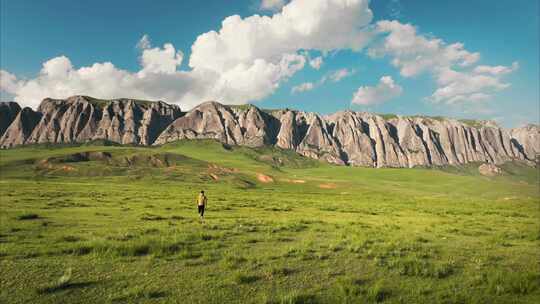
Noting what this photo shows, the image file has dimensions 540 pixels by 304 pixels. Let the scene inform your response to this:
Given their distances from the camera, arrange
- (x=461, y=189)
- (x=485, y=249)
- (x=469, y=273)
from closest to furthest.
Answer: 1. (x=469, y=273)
2. (x=485, y=249)
3. (x=461, y=189)

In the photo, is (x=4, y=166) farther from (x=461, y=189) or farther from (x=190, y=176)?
(x=461, y=189)

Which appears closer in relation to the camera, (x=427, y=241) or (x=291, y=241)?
(x=291, y=241)

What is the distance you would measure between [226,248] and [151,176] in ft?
450

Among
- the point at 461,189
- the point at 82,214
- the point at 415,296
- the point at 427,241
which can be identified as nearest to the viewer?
the point at 415,296

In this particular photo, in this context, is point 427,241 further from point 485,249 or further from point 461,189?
point 461,189

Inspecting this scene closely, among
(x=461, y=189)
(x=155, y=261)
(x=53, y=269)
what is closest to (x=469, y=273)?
(x=155, y=261)

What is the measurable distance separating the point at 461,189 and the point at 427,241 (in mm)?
154043

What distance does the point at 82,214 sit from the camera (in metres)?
31.3

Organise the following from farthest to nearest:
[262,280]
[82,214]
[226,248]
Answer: [82,214] → [226,248] → [262,280]

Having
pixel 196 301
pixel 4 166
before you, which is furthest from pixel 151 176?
pixel 196 301

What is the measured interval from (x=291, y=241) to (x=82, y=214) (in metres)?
21.3

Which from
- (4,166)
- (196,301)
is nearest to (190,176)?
(4,166)

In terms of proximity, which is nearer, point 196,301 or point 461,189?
point 196,301

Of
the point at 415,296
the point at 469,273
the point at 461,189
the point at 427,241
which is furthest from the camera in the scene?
the point at 461,189
